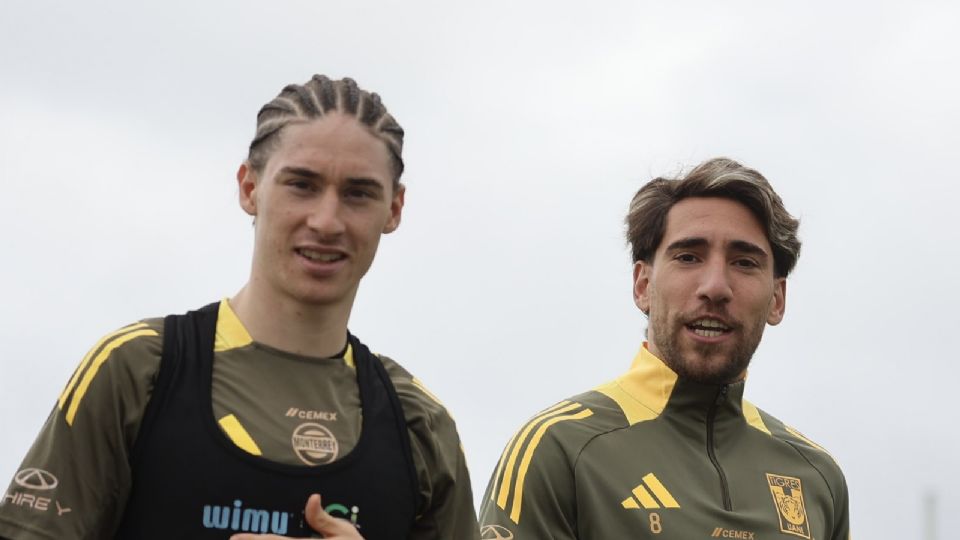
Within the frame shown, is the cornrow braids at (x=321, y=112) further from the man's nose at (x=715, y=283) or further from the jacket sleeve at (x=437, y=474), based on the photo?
the man's nose at (x=715, y=283)

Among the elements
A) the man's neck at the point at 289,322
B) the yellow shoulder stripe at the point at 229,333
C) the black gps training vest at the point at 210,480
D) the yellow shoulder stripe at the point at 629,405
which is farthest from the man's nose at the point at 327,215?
the yellow shoulder stripe at the point at 629,405

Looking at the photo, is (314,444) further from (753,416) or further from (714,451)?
(753,416)

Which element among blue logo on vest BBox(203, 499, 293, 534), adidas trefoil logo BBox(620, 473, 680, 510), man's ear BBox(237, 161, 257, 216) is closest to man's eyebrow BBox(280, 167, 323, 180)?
man's ear BBox(237, 161, 257, 216)

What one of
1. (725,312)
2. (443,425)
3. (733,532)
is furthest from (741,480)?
(443,425)

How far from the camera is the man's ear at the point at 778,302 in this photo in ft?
24.7

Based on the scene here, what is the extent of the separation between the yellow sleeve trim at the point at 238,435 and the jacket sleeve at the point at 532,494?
72.8 inches

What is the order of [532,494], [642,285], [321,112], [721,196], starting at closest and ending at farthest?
[321,112] < [532,494] < [721,196] < [642,285]

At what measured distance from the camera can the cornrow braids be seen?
5.37 m

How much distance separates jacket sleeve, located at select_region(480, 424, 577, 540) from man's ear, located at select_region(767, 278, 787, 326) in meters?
1.48

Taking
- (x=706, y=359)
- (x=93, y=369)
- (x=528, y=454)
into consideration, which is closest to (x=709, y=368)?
(x=706, y=359)

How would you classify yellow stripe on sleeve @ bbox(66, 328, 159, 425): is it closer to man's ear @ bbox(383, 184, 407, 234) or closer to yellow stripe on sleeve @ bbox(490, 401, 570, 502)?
man's ear @ bbox(383, 184, 407, 234)

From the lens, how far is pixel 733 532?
22.1ft

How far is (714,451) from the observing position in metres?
7.18

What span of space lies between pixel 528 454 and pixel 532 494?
0.23 m
